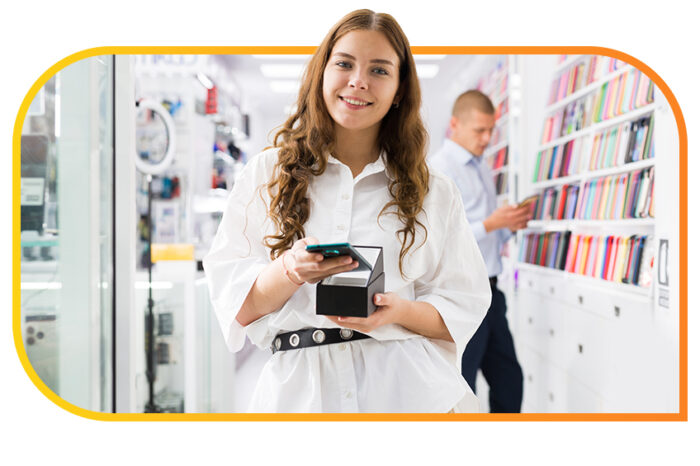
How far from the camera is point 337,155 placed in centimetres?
131

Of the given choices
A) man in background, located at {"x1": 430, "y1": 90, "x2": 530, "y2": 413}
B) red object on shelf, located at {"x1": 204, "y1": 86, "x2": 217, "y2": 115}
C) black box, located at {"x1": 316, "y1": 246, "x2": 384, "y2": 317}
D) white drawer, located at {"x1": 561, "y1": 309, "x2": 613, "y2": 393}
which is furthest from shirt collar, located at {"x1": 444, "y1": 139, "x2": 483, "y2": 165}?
red object on shelf, located at {"x1": 204, "y1": 86, "x2": 217, "y2": 115}

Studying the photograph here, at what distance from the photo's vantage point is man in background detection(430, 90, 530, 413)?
2344 mm

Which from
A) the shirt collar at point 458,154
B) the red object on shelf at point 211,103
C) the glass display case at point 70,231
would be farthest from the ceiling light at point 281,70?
the glass display case at point 70,231

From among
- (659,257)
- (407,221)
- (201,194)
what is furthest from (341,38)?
(201,194)

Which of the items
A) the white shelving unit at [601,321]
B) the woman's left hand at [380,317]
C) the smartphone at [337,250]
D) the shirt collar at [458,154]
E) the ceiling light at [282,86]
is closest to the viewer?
the smartphone at [337,250]

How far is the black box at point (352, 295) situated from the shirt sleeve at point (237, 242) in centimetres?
18

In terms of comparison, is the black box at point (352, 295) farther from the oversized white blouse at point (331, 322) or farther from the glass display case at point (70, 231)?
the glass display case at point (70, 231)

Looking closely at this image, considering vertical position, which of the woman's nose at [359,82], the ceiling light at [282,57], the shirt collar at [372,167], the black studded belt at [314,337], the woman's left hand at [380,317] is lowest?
the black studded belt at [314,337]

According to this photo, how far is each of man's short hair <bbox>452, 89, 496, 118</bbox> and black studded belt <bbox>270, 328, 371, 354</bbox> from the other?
5.35 feet

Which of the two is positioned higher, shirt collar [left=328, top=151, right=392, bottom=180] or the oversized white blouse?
shirt collar [left=328, top=151, right=392, bottom=180]

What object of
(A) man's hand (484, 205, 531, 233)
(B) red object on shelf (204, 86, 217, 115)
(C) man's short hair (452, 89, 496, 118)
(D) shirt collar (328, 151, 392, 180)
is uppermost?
(B) red object on shelf (204, 86, 217, 115)

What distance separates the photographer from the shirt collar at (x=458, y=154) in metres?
2.48

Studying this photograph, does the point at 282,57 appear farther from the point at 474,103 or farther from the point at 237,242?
the point at 237,242

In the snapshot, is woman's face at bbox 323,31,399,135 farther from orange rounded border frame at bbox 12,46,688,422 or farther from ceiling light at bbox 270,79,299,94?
ceiling light at bbox 270,79,299,94
